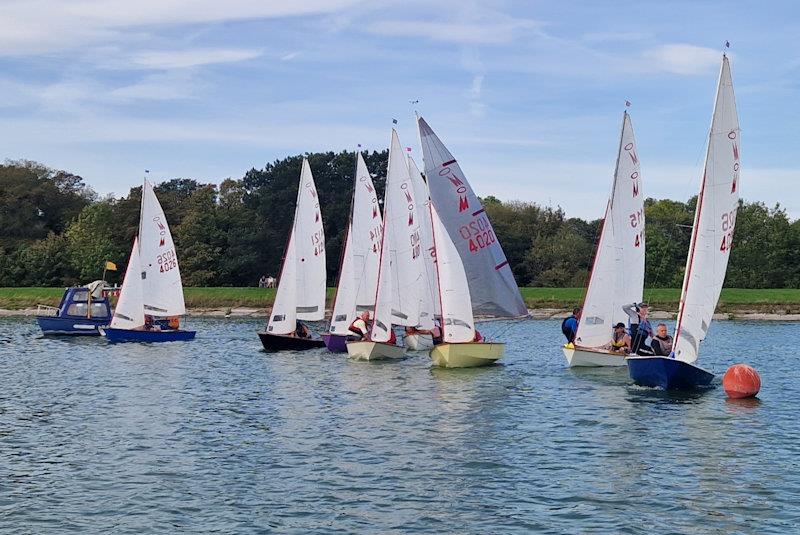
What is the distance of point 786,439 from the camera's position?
2519cm

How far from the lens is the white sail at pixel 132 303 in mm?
55938

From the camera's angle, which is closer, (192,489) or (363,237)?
(192,489)

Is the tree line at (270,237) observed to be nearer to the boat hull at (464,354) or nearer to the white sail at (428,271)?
the white sail at (428,271)

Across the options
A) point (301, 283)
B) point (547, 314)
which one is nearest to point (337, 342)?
point (301, 283)

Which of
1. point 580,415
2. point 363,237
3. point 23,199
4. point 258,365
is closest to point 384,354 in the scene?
point 258,365

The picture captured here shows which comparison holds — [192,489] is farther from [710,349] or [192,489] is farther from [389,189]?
[710,349]

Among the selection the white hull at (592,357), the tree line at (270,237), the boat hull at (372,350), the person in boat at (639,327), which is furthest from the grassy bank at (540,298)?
the person in boat at (639,327)

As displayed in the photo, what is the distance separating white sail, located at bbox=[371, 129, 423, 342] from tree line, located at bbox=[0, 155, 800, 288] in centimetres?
6214

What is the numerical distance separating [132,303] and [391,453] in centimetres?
3594

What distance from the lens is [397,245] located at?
45.6 m

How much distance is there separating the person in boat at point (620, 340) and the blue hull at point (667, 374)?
5.22 metres

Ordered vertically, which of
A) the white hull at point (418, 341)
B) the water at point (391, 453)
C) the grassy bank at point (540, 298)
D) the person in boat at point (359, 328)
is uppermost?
the grassy bank at point (540, 298)

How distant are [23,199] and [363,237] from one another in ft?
281

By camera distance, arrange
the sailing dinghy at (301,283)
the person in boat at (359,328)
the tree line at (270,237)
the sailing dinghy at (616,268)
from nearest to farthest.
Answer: the sailing dinghy at (616,268) → the person in boat at (359,328) → the sailing dinghy at (301,283) → the tree line at (270,237)
